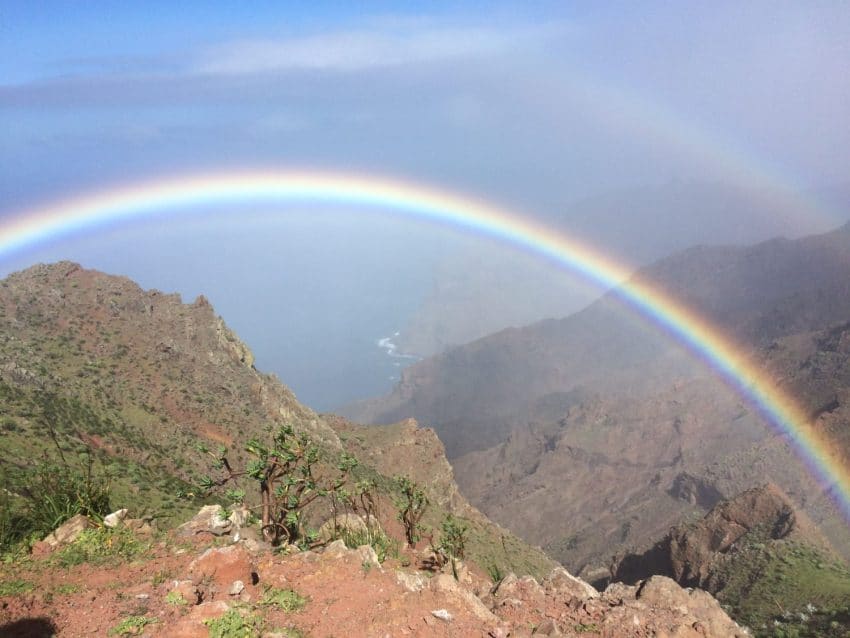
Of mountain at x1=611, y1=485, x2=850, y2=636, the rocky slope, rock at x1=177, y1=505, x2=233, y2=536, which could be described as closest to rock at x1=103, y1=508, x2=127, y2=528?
the rocky slope

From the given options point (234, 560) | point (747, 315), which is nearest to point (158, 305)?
point (234, 560)

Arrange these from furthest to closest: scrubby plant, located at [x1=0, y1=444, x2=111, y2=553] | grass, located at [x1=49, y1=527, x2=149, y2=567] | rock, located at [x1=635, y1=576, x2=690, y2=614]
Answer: rock, located at [x1=635, y1=576, x2=690, y2=614] → scrubby plant, located at [x1=0, y1=444, x2=111, y2=553] → grass, located at [x1=49, y1=527, x2=149, y2=567]

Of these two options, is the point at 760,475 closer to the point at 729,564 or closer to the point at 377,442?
the point at 729,564

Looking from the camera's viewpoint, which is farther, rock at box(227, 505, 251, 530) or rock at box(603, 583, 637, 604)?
rock at box(227, 505, 251, 530)

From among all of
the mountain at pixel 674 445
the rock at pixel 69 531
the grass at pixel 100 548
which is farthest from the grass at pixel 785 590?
the rock at pixel 69 531

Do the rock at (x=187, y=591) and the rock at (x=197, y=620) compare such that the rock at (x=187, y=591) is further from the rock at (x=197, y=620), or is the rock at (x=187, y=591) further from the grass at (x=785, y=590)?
the grass at (x=785, y=590)

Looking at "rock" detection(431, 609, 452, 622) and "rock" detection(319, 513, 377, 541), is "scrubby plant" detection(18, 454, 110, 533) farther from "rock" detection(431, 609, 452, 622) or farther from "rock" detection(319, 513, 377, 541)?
"rock" detection(431, 609, 452, 622)
